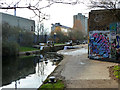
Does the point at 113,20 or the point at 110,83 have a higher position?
the point at 113,20

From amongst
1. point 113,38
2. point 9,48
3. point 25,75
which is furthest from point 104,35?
point 9,48

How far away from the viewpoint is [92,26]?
1296 centimetres

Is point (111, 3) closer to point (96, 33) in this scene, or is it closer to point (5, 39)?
point (96, 33)

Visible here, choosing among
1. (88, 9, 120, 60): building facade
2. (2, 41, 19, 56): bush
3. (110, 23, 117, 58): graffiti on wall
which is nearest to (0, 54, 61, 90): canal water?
(88, 9, 120, 60): building facade

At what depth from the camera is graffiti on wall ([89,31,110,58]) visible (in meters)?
12.3

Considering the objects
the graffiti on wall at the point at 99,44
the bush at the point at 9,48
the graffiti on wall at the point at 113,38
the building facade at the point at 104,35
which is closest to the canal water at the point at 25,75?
the graffiti on wall at the point at 99,44

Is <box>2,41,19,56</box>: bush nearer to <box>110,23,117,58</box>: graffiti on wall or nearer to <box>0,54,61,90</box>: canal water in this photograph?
<box>0,54,61,90</box>: canal water

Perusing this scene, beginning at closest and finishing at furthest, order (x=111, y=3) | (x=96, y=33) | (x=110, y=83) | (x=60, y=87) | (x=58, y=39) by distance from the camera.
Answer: (x=60, y=87)
(x=110, y=83)
(x=111, y=3)
(x=96, y=33)
(x=58, y=39)

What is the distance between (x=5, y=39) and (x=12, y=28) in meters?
2.09

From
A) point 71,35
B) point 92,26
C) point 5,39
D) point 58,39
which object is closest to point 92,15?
point 92,26

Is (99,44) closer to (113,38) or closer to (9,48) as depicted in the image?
(113,38)

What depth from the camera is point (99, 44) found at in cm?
1276

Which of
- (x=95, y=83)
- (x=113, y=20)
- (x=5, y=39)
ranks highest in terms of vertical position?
(x=113, y=20)

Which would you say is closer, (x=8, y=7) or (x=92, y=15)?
(x=8, y=7)
